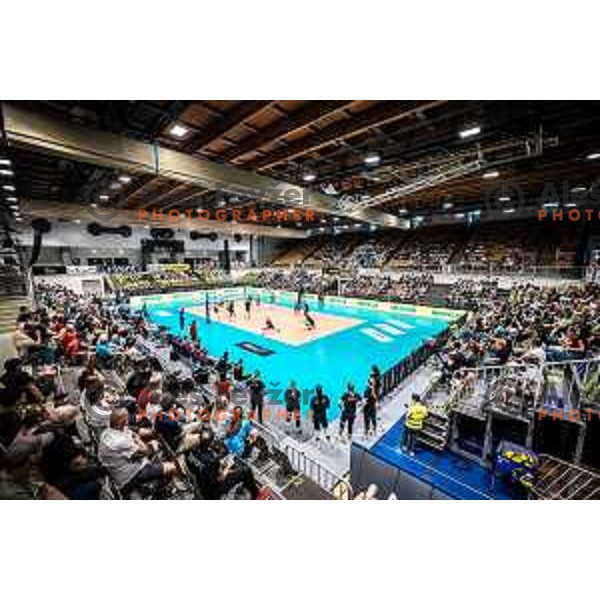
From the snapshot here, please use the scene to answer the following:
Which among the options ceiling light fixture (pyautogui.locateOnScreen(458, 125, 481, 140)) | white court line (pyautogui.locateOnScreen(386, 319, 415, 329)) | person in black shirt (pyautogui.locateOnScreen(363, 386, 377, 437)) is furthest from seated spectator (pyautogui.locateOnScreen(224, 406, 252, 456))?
white court line (pyautogui.locateOnScreen(386, 319, 415, 329))

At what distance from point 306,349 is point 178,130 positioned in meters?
8.81

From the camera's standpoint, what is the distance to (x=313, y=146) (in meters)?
6.58

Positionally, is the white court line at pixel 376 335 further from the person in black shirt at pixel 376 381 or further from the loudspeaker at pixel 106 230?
the loudspeaker at pixel 106 230

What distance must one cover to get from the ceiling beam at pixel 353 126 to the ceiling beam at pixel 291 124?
0.78 metres

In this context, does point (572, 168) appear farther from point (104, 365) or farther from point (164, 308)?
point (164, 308)

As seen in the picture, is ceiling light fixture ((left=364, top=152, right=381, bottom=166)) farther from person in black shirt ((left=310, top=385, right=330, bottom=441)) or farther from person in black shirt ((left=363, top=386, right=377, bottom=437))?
person in black shirt ((left=310, top=385, right=330, bottom=441))

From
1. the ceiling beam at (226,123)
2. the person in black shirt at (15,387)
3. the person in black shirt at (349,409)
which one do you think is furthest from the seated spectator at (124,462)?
the ceiling beam at (226,123)

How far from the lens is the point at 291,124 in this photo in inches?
219

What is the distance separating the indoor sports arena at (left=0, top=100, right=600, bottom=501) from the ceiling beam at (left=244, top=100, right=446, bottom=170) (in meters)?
0.04

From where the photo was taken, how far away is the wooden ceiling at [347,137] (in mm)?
5000

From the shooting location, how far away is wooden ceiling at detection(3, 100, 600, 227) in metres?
5.00

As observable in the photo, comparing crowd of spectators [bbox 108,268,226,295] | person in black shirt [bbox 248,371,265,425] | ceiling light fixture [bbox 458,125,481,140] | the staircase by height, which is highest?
ceiling light fixture [bbox 458,125,481,140]

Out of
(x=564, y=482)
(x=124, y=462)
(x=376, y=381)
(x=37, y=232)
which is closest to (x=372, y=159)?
(x=376, y=381)

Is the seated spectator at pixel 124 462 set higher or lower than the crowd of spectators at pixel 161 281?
lower
